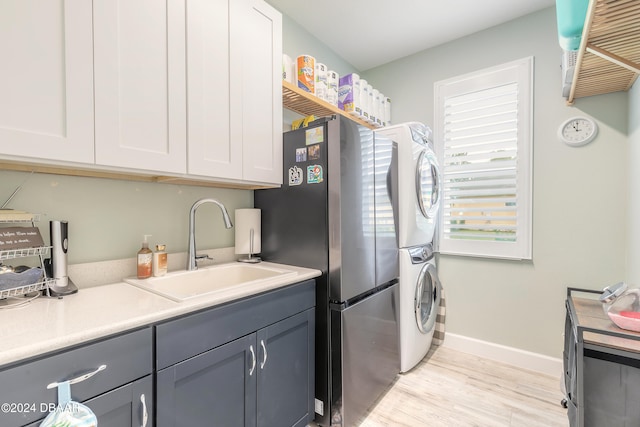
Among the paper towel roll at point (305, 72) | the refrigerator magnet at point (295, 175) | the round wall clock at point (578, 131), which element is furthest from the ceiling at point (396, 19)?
the refrigerator magnet at point (295, 175)

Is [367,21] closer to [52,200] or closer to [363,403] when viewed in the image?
[52,200]

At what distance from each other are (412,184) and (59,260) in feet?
6.55

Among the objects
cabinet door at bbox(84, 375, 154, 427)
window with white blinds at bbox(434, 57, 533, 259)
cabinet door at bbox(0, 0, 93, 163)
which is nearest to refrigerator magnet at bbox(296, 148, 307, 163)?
cabinet door at bbox(0, 0, 93, 163)

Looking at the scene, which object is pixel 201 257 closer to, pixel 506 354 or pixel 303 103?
pixel 303 103

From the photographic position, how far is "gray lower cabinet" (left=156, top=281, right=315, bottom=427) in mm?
980

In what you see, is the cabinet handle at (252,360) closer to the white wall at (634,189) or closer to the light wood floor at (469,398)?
the light wood floor at (469,398)

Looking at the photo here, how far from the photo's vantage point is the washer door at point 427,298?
7.13 ft

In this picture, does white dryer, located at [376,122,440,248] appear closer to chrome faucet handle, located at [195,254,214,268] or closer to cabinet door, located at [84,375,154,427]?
chrome faucet handle, located at [195,254,214,268]

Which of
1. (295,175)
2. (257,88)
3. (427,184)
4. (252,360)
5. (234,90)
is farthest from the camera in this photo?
(427,184)

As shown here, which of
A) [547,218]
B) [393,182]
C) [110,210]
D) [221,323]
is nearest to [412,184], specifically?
[393,182]

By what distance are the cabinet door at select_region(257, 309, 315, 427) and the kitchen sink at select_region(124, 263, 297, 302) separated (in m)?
0.26

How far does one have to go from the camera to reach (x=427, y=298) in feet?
7.75

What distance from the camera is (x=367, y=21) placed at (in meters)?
2.32

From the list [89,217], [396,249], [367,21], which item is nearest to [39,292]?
[89,217]
